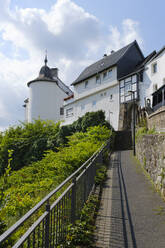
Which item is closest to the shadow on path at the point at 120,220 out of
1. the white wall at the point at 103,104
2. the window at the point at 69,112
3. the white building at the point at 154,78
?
the white building at the point at 154,78

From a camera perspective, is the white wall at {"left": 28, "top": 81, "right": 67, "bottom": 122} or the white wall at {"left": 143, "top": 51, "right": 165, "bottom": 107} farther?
the white wall at {"left": 28, "top": 81, "right": 67, "bottom": 122}

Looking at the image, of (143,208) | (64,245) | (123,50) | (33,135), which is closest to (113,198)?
(143,208)

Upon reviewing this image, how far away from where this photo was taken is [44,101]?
143ft

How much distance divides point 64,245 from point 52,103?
137 feet

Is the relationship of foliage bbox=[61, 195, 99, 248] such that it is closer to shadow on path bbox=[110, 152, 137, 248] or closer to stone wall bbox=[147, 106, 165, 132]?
shadow on path bbox=[110, 152, 137, 248]

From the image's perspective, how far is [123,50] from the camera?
33.9m

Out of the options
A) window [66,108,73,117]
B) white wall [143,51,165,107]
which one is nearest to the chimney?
window [66,108,73,117]

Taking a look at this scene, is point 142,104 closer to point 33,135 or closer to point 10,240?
point 33,135

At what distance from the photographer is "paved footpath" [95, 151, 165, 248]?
362 centimetres

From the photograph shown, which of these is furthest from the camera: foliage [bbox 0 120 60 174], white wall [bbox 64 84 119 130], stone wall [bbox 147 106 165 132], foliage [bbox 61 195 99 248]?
white wall [bbox 64 84 119 130]

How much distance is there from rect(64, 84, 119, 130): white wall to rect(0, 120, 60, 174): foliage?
347 inches

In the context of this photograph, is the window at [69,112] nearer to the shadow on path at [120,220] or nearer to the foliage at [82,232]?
the shadow on path at [120,220]

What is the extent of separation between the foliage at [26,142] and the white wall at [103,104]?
8.82 meters

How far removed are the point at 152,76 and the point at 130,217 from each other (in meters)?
24.5
